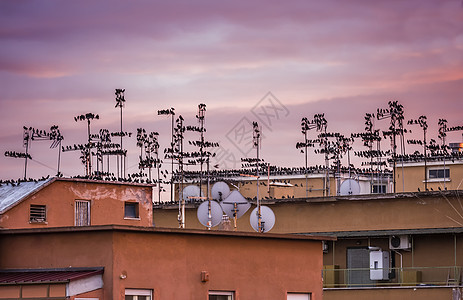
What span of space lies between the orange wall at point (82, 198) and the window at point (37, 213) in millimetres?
144

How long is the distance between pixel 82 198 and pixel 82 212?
1.93 feet

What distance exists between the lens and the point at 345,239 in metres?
55.6

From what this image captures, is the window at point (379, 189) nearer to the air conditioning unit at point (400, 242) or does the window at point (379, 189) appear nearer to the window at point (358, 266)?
the window at point (358, 266)

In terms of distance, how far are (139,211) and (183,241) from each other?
16.8 metres

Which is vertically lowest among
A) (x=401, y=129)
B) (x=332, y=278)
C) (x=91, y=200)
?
(x=332, y=278)

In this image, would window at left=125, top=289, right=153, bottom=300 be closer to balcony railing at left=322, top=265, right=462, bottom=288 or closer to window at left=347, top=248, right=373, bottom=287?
balcony railing at left=322, top=265, right=462, bottom=288

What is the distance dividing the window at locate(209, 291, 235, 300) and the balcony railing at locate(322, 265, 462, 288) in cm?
1863

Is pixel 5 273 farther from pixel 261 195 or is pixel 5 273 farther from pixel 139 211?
pixel 261 195

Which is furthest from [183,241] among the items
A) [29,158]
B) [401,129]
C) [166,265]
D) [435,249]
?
[401,129]

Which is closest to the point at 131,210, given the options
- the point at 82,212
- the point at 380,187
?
the point at 82,212

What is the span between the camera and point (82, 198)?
44.2 meters

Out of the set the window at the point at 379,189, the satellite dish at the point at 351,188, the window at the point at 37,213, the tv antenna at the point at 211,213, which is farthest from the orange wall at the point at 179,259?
the window at the point at 379,189

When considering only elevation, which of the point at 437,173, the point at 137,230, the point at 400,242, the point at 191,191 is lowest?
the point at 137,230

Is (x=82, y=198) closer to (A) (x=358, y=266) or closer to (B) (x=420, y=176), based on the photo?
(A) (x=358, y=266)
